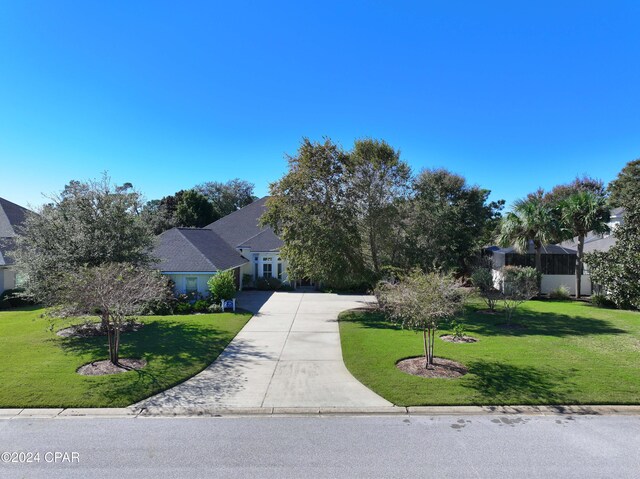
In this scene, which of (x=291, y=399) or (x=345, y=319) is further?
(x=345, y=319)

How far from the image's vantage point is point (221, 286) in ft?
61.1

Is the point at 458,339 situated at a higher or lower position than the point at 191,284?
lower

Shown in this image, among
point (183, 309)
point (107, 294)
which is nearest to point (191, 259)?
point (183, 309)

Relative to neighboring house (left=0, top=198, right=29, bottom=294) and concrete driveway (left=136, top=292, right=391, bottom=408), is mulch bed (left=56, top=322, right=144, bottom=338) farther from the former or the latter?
neighboring house (left=0, top=198, right=29, bottom=294)

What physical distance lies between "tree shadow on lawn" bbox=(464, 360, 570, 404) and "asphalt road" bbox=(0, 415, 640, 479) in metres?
0.68

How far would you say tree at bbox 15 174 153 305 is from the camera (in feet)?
41.7

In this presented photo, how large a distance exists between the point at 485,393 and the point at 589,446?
2.10 meters

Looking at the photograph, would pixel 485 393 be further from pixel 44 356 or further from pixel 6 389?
pixel 44 356

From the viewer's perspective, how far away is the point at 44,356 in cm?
1018

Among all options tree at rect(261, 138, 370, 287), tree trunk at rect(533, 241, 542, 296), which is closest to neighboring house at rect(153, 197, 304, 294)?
tree at rect(261, 138, 370, 287)

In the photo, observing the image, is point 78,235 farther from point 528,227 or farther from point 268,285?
point 528,227

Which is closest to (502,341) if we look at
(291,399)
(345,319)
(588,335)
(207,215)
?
(588,335)

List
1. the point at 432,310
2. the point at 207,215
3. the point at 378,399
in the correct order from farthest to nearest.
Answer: the point at 207,215, the point at 432,310, the point at 378,399

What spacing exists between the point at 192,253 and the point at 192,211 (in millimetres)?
22519
